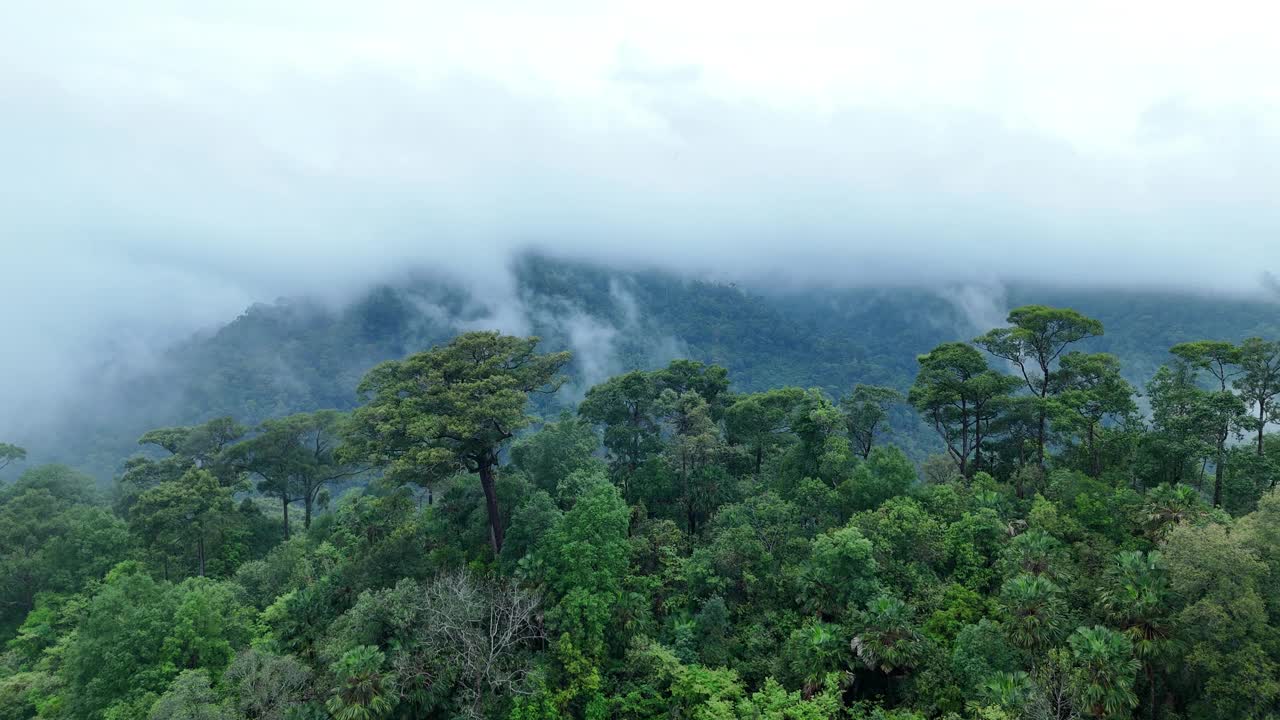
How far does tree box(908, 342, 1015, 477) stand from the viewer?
134 feet

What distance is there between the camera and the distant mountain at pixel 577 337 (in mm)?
146750

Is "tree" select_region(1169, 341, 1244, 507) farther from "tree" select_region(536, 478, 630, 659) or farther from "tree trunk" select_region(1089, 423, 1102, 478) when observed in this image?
"tree" select_region(536, 478, 630, 659)

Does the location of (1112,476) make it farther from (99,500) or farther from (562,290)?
(562,290)

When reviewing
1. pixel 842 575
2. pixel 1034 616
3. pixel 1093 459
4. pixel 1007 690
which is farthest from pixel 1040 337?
pixel 1007 690

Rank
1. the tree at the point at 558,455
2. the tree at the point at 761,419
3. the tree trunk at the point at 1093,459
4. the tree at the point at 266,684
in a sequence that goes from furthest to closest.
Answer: the tree at the point at 761,419 < the tree at the point at 558,455 < the tree trunk at the point at 1093,459 < the tree at the point at 266,684

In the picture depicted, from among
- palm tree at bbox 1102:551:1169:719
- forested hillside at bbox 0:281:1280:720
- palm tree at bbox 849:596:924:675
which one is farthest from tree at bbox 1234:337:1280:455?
palm tree at bbox 849:596:924:675

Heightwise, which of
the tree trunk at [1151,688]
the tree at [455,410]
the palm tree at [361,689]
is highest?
the tree at [455,410]

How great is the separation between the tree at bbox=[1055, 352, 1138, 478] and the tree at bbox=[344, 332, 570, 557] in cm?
3055

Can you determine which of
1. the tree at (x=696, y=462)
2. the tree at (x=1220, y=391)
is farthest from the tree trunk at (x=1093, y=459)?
the tree at (x=696, y=462)

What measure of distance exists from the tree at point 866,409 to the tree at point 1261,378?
17.7 metres

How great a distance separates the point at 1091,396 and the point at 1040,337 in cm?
658

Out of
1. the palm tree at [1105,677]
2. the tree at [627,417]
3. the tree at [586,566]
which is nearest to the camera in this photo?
the palm tree at [1105,677]

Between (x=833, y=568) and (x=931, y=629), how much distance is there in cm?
472

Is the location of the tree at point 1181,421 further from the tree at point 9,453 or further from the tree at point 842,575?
the tree at point 9,453
